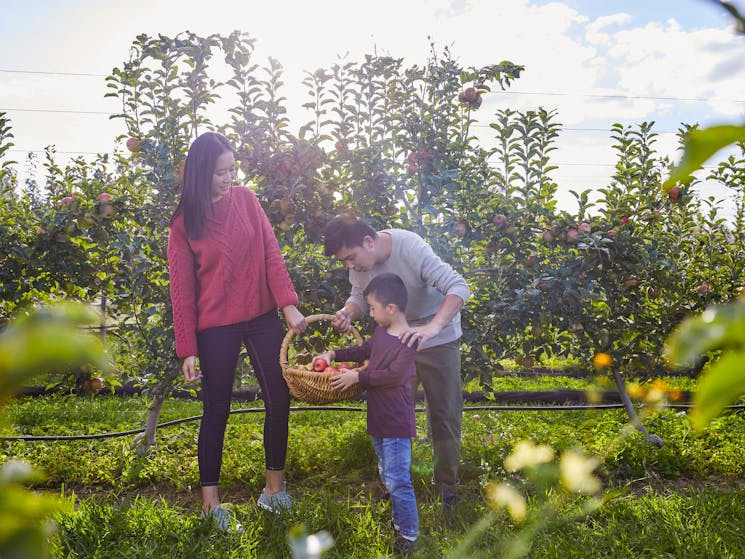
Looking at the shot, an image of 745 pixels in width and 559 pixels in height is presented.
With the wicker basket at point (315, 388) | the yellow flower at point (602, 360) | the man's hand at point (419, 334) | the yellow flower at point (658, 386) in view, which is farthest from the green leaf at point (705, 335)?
the yellow flower at point (658, 386)

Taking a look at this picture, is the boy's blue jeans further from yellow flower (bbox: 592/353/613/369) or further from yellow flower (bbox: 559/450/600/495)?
yellow flower (bbox: 592/353/613/369)

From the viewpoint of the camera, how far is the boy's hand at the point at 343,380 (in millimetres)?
2617

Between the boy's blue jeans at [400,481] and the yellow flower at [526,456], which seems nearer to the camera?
the boy's blue jeans at [400,481]

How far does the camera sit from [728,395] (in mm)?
286

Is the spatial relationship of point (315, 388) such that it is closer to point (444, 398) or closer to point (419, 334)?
point (419, 334)

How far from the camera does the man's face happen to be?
2.81 metres

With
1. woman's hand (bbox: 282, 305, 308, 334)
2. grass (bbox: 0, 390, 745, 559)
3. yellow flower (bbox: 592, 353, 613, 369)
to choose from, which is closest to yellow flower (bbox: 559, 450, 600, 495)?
grass (bbox: 0, 390, 745, 559)

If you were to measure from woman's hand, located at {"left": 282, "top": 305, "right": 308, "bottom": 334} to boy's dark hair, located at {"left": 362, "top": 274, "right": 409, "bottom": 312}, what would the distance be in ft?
1.04

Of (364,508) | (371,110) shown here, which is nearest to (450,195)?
(371,110)

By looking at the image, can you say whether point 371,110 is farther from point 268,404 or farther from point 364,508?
point 364,508

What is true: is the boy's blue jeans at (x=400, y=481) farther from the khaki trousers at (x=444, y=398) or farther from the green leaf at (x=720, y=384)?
the green leaf at (x=720, y=384)

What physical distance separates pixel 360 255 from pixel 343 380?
53 cm

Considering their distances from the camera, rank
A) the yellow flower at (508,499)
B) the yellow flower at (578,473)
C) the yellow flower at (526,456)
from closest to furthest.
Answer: the yellow flower at (508,499)
the yellow flower at (578,473)
the yellow flower at (526,456)

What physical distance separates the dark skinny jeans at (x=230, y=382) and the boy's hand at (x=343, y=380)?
483 millimetres
